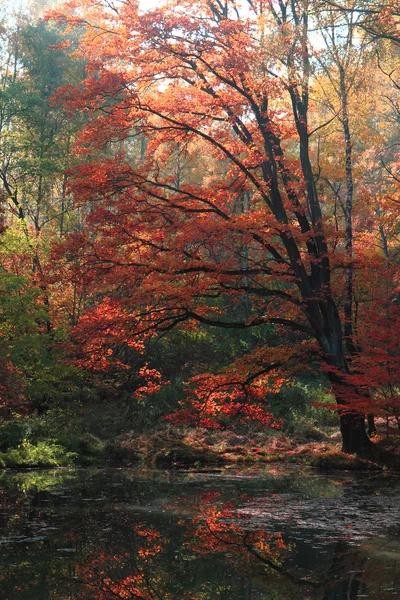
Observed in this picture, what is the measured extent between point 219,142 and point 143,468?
8.01 meters

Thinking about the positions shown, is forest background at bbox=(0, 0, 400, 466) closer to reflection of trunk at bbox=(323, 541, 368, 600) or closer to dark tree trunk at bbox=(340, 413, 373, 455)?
dark tree trunk at bbox=(340, 413, 373, 455)

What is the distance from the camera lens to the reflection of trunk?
17.0ft

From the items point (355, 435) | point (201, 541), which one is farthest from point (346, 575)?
point (355, 435)

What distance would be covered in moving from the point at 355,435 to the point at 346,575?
9121 millimetres

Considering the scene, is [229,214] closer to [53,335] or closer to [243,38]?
[243,38]

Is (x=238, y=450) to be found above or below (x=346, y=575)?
below

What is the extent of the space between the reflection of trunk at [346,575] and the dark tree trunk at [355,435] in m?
7.89

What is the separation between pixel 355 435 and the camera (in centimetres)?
1454

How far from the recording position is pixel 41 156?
82.0 feet

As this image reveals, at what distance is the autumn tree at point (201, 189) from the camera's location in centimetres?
1246

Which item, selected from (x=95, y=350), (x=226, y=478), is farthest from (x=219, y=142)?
(x=226, y=478)

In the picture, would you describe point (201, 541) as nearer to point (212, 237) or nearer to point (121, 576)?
point (121, 576)

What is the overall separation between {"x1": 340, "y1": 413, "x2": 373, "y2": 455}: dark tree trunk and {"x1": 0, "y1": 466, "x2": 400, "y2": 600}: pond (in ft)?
7.11

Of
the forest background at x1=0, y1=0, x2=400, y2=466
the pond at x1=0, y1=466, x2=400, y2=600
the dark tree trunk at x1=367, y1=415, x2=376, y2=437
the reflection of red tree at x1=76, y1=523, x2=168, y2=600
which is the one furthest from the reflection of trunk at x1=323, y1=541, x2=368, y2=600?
the dark tree trunk at x1=367, y1=415, x2=376, y2=437
